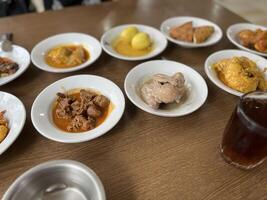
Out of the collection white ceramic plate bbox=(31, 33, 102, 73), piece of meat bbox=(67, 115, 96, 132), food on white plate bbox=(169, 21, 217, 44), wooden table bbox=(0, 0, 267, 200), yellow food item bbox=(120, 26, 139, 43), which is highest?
food on white plate bbox=(169, 21, 217, 44)

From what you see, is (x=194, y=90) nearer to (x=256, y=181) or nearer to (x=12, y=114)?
(x=256, y=181)

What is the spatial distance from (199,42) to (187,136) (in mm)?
651

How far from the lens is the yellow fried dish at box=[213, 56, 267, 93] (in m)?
1.04

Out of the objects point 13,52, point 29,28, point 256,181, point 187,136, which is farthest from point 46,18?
point 256,181

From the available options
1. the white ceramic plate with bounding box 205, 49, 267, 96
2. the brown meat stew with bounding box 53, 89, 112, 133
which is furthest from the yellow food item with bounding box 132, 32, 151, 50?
the brown meat stew with bounding box 53, 89, 112, 133

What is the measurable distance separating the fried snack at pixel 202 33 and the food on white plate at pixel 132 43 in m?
0.25

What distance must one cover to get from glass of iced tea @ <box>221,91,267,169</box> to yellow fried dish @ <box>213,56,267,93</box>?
0.89ft

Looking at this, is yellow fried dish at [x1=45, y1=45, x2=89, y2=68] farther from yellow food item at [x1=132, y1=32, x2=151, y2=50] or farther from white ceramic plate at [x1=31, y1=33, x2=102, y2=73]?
yellow food item at [x1=132, y1=32, x2=151, y2=50]

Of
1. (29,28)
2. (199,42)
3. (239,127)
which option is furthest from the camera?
(29,28)

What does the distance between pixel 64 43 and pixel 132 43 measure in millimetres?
370

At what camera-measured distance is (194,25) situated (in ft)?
5.03

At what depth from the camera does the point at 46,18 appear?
1.56 m

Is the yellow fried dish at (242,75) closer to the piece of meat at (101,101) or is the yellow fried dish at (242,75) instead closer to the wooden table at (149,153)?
the wooden table at (149,153)

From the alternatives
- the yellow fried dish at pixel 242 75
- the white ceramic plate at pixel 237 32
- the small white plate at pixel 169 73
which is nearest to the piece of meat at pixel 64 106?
the small white plate at pixel 169 73
